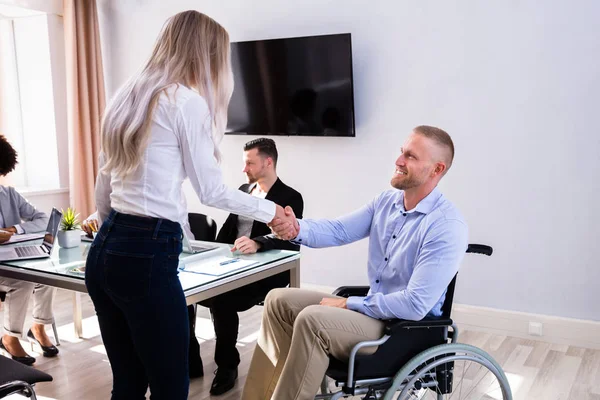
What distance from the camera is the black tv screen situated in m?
3.78

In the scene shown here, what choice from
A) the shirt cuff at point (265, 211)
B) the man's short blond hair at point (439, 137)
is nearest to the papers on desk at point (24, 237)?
the shirt cuff at point (265, 211)

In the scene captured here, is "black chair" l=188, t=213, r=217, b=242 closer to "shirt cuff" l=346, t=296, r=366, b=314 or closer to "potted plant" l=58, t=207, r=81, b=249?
"potted plant" l=58, t=207, r=81, b=249

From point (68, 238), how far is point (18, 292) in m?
0.60

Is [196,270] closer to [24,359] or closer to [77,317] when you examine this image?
[24,359]

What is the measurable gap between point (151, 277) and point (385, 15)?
2.64 meters

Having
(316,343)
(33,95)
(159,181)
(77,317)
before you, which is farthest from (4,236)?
(33,95)

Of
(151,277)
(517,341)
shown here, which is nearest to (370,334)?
(151,277)

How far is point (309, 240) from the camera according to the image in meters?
2.28

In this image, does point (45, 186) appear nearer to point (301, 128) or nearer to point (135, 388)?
point (301, 128)

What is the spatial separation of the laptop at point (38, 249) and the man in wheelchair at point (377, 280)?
1024 mm

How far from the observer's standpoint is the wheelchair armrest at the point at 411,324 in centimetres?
181

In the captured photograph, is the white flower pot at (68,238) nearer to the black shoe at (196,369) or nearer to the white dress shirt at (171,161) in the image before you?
the black shoe at (196,369)

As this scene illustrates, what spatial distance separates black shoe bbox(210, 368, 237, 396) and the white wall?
141 cm

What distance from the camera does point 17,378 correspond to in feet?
5.55
